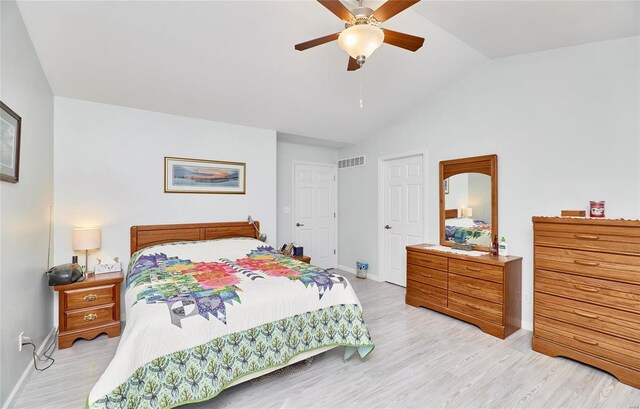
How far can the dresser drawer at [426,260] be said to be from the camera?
3.46 metres

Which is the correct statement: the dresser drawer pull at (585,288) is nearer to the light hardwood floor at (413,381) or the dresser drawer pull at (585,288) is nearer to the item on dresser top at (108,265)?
the light hardwood floor at (413,381)

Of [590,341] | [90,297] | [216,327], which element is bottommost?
[590,341]

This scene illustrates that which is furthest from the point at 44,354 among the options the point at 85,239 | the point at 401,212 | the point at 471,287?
the point at 401,212

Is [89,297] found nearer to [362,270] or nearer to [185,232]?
[185,232]

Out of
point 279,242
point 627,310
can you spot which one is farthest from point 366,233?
point 627,310

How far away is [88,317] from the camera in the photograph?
2.83 metres

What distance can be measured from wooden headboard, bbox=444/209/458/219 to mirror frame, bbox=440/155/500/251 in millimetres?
40

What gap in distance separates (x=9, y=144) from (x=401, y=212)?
170 inches

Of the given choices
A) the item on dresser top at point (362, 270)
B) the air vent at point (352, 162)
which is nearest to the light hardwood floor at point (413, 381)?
the item on dresser top at point (362, 270)

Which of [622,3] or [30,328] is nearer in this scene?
[622,3]

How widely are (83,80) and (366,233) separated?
4.26 meters

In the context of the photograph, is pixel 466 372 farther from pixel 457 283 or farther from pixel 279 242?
pixel 279 242

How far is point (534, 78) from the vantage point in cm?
309

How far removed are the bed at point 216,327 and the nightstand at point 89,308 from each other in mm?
402
